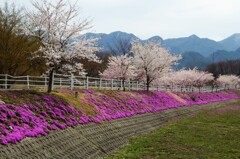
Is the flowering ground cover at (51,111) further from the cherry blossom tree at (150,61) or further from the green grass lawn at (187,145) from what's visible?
the cherry blossom tree at (150,61)

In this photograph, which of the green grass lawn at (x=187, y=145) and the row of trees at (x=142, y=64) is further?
the row of trees at (x=142, y=64)

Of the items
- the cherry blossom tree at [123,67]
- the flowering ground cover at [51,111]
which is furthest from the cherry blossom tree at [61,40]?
the cherry blossom tree at [123,67]

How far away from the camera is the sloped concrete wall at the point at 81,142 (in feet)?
50.8

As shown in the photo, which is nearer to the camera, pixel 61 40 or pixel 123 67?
pixel 61 40

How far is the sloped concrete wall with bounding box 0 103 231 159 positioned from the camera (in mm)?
15478

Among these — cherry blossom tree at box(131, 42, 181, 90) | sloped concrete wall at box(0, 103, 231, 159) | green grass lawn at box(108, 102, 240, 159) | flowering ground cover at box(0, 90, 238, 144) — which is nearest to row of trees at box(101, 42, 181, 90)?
cherry blossom tree at box(131, 42, 181, 90)

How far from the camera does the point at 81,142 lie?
803 inches

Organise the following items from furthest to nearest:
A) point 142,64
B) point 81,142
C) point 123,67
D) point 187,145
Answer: point 142,64 < point 123,67 < point 187,145 < point 81,142

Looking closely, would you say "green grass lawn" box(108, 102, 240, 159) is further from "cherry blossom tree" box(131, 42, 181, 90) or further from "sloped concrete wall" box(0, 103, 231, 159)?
"cherry blossom tree" box(131, 42, 181, 90)

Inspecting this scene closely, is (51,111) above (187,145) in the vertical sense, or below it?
above

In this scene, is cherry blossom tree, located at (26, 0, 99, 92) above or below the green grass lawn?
above

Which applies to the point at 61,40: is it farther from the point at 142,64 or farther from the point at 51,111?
the point at 142,64

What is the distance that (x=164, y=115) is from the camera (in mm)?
41812

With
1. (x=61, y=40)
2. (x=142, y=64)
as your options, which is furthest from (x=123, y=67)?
(x=61, y=40)
